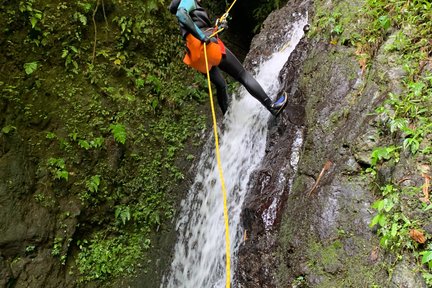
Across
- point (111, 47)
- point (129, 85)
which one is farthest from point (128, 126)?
point (111, 47)

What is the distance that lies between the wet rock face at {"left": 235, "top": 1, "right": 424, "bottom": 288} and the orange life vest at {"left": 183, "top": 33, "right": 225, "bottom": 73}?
1143 millimetres

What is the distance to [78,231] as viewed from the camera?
637 centimetres

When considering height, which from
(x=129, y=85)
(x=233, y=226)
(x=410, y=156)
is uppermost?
(x=129, y=85)

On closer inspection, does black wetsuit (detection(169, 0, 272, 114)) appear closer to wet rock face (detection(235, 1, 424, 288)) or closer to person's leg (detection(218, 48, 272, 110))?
person's leg (detection(218, 48, 272, 110))

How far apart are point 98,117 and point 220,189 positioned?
257 cm

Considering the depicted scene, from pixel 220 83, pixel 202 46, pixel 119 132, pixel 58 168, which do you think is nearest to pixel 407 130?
pixel 202 46

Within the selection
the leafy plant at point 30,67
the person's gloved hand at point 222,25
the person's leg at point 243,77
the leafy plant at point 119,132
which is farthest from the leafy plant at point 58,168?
the person's gloved hand at point 222,25

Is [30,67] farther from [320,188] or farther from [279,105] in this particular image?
[320,188]

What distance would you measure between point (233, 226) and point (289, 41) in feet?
11.8

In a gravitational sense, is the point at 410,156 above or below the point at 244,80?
below

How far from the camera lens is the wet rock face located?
9.70 ft

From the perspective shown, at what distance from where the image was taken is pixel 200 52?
455cm

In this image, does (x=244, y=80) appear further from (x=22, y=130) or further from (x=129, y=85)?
(x=22, y=130)

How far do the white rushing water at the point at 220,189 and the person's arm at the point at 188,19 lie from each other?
1.74 m
